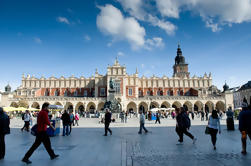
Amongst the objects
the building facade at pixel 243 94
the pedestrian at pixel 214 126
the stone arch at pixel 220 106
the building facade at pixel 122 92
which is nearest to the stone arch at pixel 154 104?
the building facade at pixel 122 92

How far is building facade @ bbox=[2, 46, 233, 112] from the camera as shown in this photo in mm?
46125

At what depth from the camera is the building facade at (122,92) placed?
46.1 meters

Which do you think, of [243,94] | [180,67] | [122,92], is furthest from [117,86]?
[243,94]

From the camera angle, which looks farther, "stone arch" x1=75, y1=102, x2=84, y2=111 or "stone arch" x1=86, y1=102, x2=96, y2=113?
"stone arch" x1=86, y1=102, x2=96, y2=113

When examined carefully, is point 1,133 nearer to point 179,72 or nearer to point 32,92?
point 32,92

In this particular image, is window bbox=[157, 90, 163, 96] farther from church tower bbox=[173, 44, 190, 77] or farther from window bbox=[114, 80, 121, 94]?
church tower bbox=[173, 44, 190, 77]

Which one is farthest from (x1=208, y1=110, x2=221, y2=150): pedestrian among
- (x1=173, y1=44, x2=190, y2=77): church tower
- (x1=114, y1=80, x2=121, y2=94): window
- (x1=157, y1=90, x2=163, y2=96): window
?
(x1=173, y1=44, x2=190, y2=77): church tower

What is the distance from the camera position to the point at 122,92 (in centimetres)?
4728

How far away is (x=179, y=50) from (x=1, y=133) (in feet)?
261

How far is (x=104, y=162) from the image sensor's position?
502 centimetres

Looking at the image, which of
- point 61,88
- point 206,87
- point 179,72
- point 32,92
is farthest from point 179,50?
point 32,92

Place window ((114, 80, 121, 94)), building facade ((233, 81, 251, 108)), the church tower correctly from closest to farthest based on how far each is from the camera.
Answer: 1. window ((114, 80, 121, 94))
2. building facade ((233, 81, 251, 108))
3. the church tower

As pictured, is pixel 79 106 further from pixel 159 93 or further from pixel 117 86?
pixel 159 93

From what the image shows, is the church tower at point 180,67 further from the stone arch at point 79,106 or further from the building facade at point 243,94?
the stone arch at point 79,106
